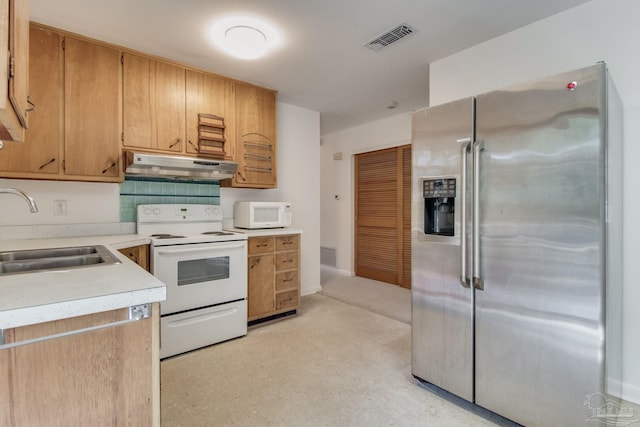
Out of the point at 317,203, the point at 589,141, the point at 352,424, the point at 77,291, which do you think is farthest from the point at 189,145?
the point at 589,141

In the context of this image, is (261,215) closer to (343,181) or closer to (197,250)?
(197,250)

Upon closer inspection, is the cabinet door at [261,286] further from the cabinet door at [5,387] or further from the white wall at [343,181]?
the white wall at [343,181]

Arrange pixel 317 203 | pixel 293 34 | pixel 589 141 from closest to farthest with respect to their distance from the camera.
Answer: pixel 589 141 → pixel 293 34 → pixel 317 203

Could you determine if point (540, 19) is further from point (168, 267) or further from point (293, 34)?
point (168, 267)

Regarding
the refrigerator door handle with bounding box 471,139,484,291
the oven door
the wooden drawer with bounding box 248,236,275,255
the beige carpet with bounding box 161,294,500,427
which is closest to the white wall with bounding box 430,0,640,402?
the refrigerator door handle with bounding box 471,139,484,291

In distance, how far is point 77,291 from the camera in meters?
0.94

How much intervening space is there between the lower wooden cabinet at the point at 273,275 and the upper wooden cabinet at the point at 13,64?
2105 mm

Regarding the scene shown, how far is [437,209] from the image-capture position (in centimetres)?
204

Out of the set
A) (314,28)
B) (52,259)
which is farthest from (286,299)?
(314,28)

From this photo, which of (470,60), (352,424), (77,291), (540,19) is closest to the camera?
(77,291)

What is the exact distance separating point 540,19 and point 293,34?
1776mm

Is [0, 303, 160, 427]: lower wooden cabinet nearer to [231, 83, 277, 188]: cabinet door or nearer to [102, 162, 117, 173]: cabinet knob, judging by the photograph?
[102, 162, 117, 173]: cabinet knob

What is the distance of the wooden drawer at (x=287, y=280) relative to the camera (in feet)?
10.6

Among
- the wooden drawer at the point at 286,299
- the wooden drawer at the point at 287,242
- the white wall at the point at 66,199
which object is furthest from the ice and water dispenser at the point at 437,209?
the white wall at the point at 66,199
